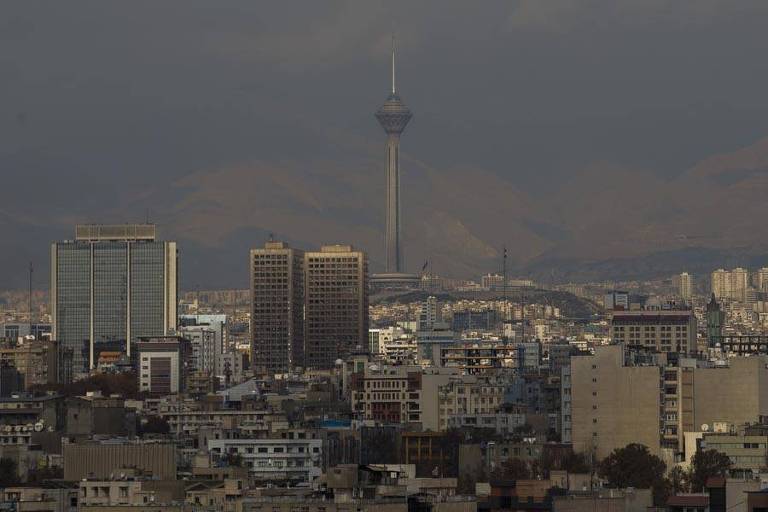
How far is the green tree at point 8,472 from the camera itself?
77.1m

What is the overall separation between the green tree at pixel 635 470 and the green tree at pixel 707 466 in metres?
0.71

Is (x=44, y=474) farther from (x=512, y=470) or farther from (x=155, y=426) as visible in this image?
(x=155, y=426)

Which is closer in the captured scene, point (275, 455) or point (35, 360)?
point (275, 455)

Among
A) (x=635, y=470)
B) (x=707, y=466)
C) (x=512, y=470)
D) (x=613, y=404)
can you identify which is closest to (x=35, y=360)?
(x=613, y=404)

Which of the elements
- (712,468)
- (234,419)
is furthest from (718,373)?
(712,468)

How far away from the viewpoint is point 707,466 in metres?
83.2

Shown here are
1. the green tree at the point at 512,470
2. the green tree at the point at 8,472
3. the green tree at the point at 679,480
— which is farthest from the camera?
the green tree at the point at 512,470

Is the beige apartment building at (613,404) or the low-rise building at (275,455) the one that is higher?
the beige apartment building at (613,404)

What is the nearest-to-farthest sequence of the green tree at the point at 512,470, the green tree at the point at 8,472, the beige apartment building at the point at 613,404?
the green tree at the point at 8,472, the green tree at the point at 512,470, the beige apartment building at the point at 613,404

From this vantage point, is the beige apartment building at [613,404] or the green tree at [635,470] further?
the beige apartment building at [613,404]

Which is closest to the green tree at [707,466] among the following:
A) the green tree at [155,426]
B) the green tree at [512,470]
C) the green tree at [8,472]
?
the green tree at [512,470]

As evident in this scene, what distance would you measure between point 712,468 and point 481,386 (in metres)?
47.7

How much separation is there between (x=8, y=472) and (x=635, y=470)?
45.8 feet

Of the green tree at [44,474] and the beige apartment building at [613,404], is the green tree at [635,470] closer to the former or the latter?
the beige apartment building at [613,404]
